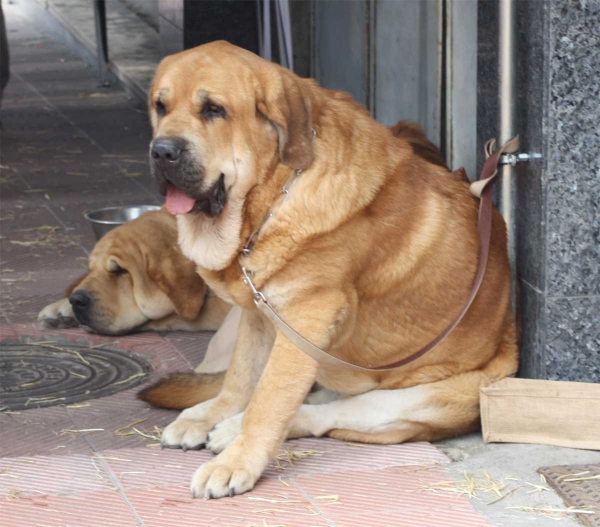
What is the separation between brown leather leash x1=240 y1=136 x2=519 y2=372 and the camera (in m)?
4.02

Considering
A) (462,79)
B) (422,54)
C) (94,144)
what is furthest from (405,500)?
(94,144)

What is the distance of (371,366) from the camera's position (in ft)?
14.5

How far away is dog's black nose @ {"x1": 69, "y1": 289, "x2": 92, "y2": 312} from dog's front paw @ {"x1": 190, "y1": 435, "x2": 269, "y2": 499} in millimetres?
1938

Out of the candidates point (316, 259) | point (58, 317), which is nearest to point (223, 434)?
point (316, 259)

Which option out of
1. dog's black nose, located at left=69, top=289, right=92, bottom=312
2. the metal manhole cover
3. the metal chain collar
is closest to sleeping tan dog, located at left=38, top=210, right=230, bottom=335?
dog's black nose, located at left=69, top=289, right=92, bottom=312

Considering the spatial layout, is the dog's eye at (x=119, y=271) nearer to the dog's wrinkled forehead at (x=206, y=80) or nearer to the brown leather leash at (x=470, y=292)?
the brown leather leash at (x=470, y=292)

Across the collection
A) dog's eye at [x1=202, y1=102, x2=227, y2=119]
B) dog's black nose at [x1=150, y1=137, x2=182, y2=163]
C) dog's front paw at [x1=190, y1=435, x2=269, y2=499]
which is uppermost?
dog's eye at [x1=202, y1=102, x2=227, y2=119]

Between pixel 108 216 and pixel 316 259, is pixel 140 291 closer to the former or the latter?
pixel 108 216

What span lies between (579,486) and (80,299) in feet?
9.32

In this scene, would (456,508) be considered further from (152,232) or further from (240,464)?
(152,232)

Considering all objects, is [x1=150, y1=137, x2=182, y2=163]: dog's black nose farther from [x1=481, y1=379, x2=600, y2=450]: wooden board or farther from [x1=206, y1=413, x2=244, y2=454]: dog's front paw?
[x1=481, y1=379, x2=600, y2=450]: wooden board

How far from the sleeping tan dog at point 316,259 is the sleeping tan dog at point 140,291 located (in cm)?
118

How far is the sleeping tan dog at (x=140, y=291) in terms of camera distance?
5711 millimetres

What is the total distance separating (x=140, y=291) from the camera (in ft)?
19.0
